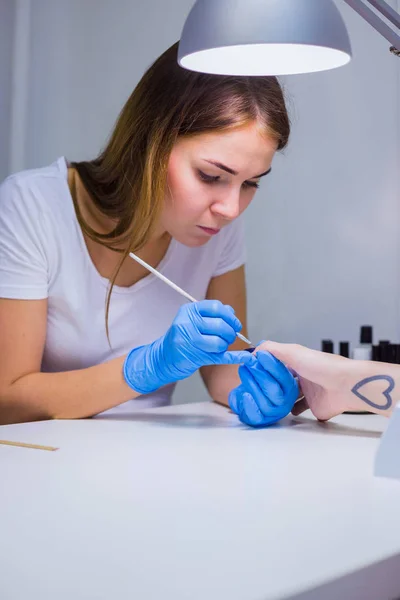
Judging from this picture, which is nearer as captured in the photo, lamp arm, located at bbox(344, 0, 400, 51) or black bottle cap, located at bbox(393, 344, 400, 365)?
lamp arm, located at bbox(344, 0, 400, 51)

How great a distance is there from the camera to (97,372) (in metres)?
1.31

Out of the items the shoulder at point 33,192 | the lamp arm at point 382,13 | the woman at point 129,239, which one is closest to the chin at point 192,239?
the woman at point 129,239

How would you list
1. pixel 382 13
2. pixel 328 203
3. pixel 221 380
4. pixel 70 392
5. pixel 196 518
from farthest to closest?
pixel 328 203, pixel 221 380, pixel 70 392, pixel 382 13, pixel 196 518

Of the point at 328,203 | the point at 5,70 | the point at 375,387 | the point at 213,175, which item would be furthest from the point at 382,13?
the point at 5,70

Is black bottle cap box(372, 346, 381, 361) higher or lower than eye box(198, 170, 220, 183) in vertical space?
lower

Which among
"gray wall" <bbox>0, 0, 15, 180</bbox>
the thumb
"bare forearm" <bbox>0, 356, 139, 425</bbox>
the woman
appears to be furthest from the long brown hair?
"gray wall" <bbox>0, 0, 15, 180</bbox>

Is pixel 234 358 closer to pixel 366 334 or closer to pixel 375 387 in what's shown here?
pixel 375 387

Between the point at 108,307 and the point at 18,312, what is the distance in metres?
0.20

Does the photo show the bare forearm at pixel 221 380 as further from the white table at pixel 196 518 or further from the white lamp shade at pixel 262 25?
the white lamp shade at pixel 262 25

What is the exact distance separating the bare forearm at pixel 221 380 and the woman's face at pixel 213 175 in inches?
12.5

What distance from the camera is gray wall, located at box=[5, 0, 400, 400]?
181 centimetres

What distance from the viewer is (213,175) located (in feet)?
4.31

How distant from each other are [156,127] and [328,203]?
0.71 m

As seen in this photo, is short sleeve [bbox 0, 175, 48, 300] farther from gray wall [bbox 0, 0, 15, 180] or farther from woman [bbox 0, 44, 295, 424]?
gray wall [bbox 0, 0, 15, 180]
